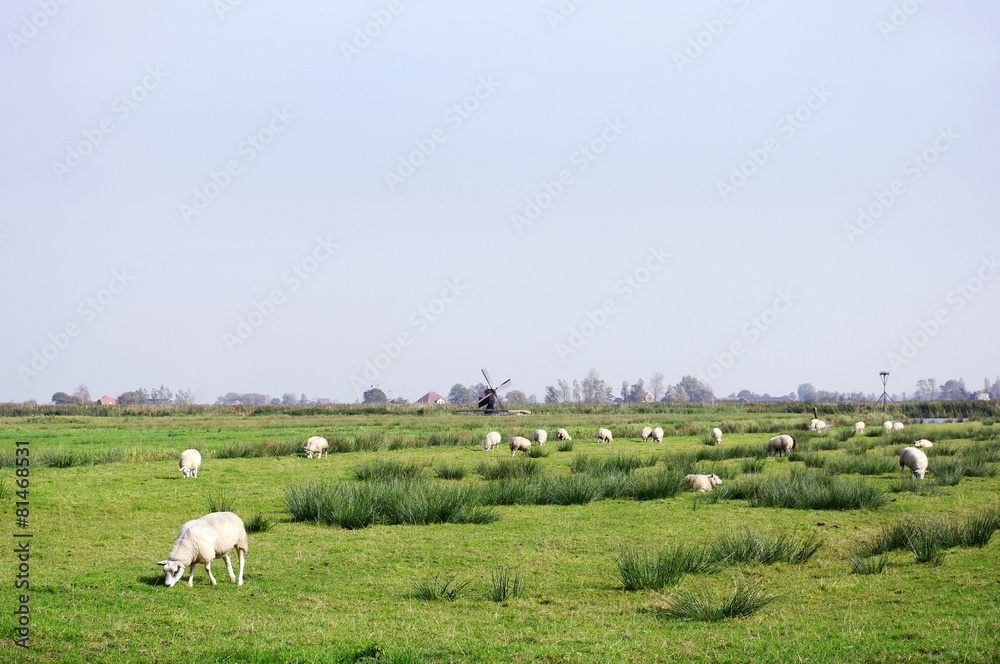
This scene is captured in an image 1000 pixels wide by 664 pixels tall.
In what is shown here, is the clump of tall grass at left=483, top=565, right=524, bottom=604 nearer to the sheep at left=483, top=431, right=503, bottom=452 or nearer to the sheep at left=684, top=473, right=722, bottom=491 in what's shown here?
the sheep at left=684, top=473, right=722, bottom=491

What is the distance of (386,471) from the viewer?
22.1 m

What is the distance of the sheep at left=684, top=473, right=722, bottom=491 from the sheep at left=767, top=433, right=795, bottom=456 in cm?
1049

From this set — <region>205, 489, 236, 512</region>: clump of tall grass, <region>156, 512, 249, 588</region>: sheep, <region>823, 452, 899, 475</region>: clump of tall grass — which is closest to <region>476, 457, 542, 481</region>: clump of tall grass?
<region>205, 489, 236, 512</region>: clump of tall grass

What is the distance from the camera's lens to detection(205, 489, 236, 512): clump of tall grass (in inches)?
664

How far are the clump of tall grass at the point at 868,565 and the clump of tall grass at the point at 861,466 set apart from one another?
11.9m

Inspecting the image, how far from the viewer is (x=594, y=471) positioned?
22922mm

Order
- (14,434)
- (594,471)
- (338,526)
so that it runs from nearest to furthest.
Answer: (338,526) < (594,471) < (14,434)

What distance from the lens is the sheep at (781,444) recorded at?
30.0m

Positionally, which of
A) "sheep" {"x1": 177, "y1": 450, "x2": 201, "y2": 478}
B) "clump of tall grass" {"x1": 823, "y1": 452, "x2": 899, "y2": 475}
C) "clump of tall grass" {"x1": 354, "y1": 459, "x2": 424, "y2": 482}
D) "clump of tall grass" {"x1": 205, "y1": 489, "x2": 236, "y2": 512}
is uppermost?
"sheep" {"x1": 177, "y1": 450, "x2": 201, "y2": 478}

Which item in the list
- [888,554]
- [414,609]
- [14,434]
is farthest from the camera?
A: [14,434]

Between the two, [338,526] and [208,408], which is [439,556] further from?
[208,408]

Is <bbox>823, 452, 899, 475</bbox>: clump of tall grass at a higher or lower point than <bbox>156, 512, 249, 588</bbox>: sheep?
lower

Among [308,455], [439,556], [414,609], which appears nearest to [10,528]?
[439,556]

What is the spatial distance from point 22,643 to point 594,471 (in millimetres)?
16902
